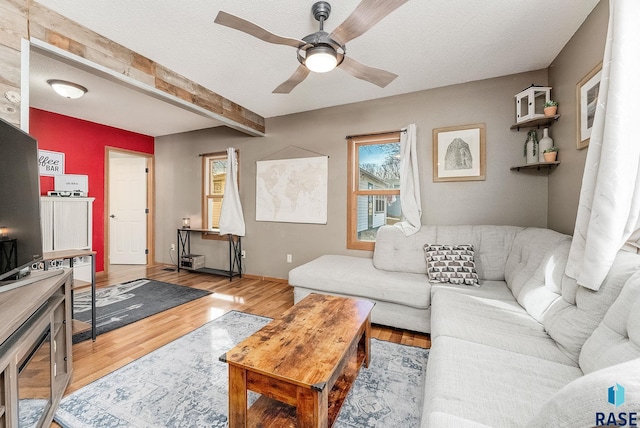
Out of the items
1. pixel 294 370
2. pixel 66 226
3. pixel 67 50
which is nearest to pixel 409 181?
pixel 294 370

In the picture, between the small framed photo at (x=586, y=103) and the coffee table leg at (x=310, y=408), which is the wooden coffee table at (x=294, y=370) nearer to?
the coffee table leg at (x=310, y=408)

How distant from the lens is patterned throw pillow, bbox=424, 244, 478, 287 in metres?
2.38

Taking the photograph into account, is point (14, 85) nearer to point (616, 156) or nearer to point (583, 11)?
point (616, 156)

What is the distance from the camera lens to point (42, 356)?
1328 mm

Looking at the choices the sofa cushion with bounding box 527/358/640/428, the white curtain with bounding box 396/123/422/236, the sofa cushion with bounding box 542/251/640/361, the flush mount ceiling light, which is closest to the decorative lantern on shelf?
the white curtain with bounding box 396/123/422/236

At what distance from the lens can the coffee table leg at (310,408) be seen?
105 cm

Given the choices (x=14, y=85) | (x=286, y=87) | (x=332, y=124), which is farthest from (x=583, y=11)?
(x=14, y=85)

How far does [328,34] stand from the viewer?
1.68 metres

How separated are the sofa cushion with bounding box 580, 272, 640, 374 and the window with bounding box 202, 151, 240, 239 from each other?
4661 mm

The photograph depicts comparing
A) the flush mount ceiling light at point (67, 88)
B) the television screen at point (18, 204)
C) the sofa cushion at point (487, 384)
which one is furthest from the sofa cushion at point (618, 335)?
the flush mount ceiling light at point (67, 88)

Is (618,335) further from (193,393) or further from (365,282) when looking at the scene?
(193,393)

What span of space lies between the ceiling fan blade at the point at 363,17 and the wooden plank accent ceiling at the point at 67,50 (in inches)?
70.6

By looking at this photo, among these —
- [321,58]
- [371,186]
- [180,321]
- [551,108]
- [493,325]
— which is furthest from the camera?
[371,186]

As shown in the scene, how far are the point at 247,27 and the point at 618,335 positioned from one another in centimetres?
231
